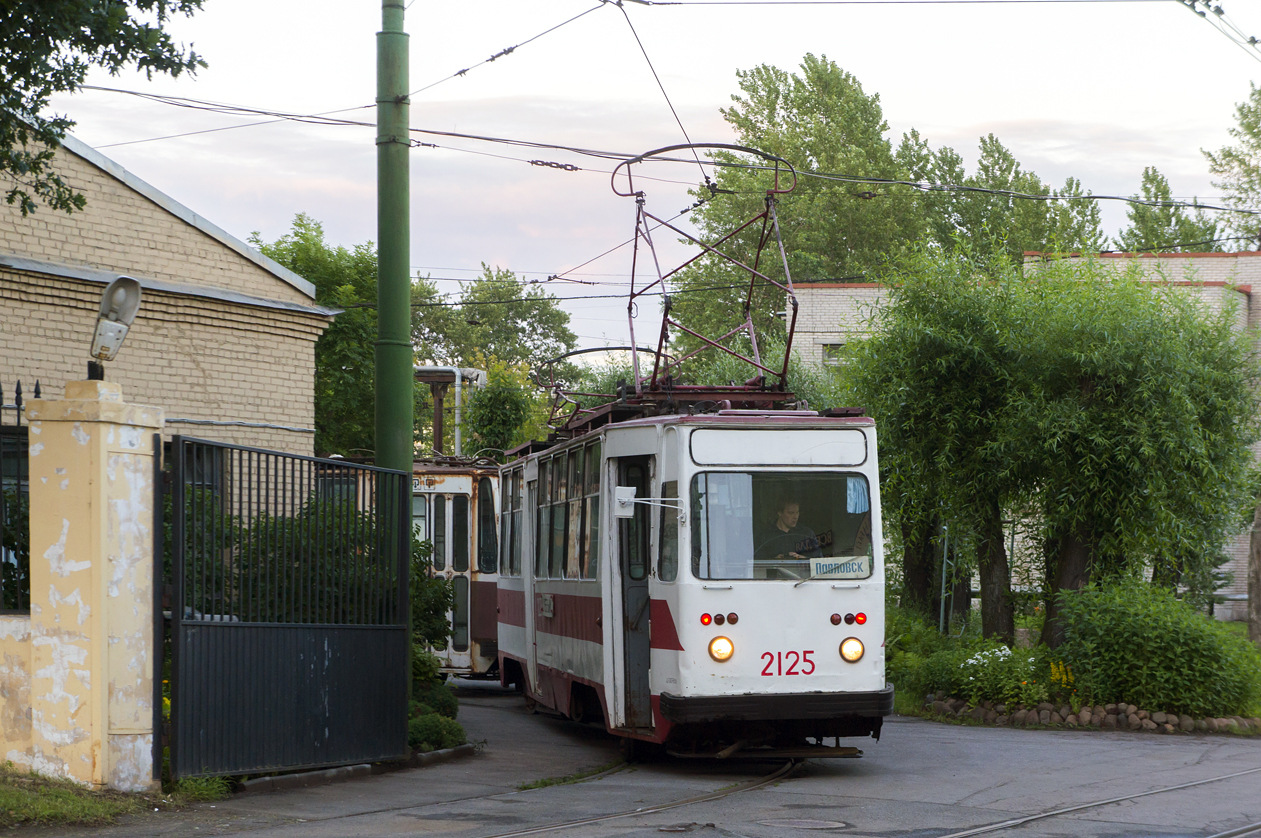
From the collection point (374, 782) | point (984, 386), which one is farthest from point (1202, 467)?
point (374, 782)

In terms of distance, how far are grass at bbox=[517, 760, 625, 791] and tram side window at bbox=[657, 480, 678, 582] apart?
1801 millimetres

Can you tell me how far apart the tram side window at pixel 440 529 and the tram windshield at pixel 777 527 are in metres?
10.1

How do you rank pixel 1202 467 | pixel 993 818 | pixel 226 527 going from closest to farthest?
pixel 993 818 < pixel 226 527 < pixel 1202 467

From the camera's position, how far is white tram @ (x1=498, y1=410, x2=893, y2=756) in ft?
34.6

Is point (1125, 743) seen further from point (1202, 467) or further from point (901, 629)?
point (901, 629)

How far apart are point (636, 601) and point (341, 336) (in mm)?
20923

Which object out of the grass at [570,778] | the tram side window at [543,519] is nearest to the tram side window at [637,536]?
the grass at [570,778]

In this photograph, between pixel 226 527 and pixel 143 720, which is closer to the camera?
pixel 143 720

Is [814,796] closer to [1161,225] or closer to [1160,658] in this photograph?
[1160,658]

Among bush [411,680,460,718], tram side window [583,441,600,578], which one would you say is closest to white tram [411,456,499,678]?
bush [411,680,460,718]

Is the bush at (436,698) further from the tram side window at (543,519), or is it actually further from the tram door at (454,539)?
the tram door at (454,539)

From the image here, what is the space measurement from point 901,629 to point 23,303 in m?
12.6

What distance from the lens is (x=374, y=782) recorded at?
10.7 metres

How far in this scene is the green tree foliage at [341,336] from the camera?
102ft
